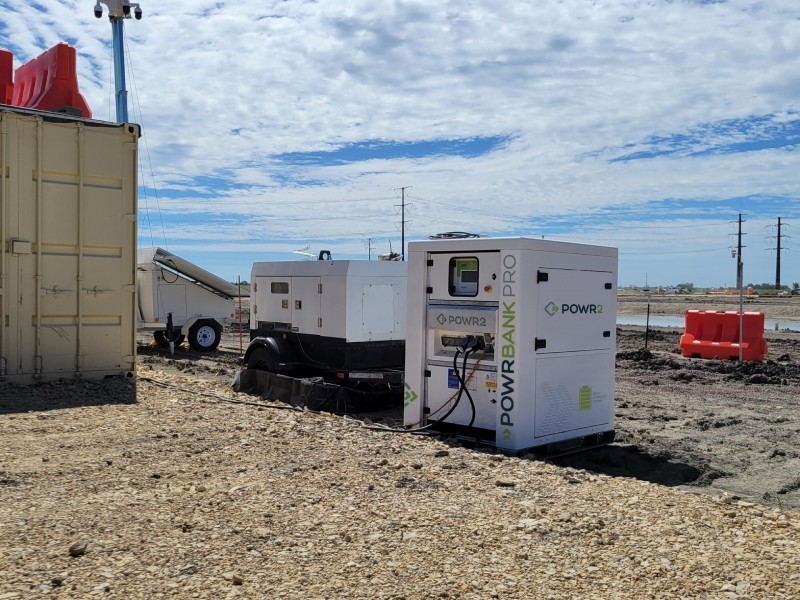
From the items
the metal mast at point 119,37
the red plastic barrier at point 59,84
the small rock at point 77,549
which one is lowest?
the small rock at point 77,549

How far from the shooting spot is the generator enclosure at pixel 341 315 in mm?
10703

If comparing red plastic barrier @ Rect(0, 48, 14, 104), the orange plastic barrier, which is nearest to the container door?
red plastic barrier @ Rect(0, 48, 14, 104)

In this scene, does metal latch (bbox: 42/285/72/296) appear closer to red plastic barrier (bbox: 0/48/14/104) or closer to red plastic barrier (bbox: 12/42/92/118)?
red plastic barrier (bbox: 12/42/92/118)

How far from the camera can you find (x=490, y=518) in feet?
17.3

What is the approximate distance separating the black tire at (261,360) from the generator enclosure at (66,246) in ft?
5.73

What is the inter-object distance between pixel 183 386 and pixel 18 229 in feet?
10.3

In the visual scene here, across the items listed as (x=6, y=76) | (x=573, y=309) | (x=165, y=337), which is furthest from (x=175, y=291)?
(x=573, y=309)

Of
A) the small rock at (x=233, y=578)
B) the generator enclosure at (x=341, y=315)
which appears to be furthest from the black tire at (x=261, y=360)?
the small rock at (x=233, y=578)

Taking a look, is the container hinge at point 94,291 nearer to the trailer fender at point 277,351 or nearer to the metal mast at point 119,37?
the trailer fender at point 277,351

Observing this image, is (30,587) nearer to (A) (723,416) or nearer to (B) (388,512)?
(B) (388,512)

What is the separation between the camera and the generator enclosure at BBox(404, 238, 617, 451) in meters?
7.71

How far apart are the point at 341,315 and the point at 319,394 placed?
1.14m

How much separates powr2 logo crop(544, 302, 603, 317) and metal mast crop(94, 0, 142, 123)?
14.8 meters

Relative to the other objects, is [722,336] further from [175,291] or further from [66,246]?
[66,246]
